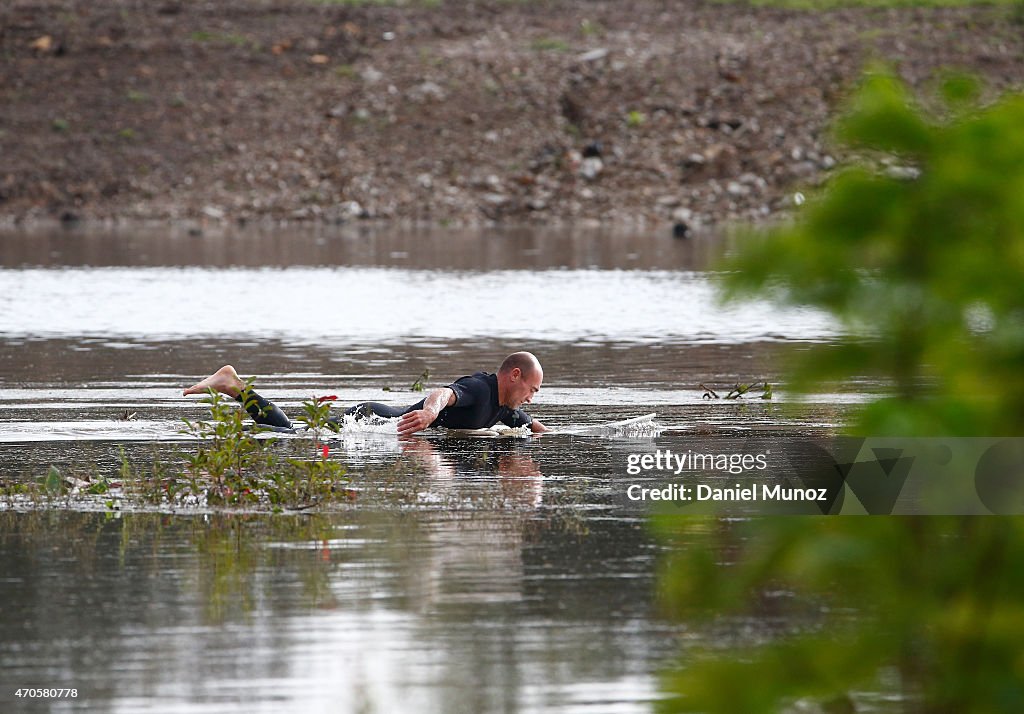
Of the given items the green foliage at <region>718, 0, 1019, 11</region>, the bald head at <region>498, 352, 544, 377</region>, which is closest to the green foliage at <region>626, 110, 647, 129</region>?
the green foliage at <region>718, 0, 1019, 11</region>

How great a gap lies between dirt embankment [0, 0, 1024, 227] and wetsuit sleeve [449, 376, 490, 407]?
3586cm

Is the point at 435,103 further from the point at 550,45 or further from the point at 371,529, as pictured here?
the point at 371,529

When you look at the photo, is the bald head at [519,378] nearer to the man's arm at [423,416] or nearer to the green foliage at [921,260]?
the man's arm at [423,416]

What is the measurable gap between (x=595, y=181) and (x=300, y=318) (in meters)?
26.8

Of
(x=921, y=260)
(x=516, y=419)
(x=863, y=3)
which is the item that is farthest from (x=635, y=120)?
(x=921, y=260)

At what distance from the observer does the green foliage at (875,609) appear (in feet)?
6.70

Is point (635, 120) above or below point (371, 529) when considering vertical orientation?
above

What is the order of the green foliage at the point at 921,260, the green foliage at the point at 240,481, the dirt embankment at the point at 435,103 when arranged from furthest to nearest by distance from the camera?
the dirt embankment at the point at 435,103
the green foliage at the point at 240,481
the green foliage at the point at 921,260

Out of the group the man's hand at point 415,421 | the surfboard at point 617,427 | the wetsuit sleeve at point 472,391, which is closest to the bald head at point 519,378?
the wetsuit sleeve at point 472,391

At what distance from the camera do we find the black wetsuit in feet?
42.6

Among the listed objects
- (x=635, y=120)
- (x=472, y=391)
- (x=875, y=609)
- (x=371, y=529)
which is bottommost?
(x=371, y=529)

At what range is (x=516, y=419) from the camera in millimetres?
13266

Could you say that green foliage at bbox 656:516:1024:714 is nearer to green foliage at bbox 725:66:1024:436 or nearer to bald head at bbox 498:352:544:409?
green foliage at bbox 725:66:1024:436

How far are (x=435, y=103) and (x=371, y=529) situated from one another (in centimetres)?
4690
